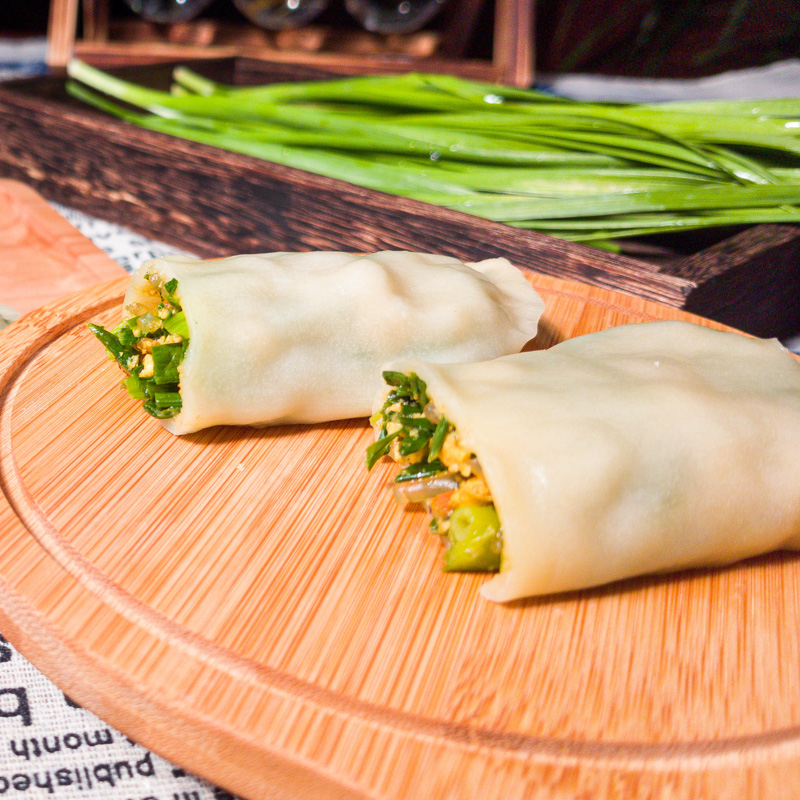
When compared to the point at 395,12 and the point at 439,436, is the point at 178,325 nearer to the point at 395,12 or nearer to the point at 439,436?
the point at 439,436

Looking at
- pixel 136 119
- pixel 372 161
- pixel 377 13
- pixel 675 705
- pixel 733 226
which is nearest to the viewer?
pixel 675 705

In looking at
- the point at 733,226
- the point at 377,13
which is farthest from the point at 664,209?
the point at 377,13

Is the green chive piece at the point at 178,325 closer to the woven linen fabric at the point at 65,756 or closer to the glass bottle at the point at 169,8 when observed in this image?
the woven linen fabric at the point at 65,756

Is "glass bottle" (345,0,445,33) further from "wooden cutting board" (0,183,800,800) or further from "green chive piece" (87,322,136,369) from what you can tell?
"wooden cutting board" (0,183,800,800)

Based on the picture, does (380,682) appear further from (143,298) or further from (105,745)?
(143,298)

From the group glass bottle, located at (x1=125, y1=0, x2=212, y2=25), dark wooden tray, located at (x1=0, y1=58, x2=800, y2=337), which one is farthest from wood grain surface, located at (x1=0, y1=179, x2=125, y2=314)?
glass bottle, located at (x1=125, y1=0, x2=212, y2=25)
